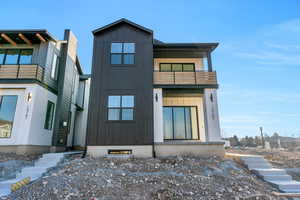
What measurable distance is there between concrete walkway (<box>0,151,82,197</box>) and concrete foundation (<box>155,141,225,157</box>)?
5.09m

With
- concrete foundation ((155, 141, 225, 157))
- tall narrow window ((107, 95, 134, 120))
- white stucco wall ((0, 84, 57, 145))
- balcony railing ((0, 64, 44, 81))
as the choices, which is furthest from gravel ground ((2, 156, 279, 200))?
balcony railing ((0, 64, 44, 81))

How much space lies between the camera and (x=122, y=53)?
968 centimetres

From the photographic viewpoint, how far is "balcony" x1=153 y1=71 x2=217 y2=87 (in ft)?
31.9

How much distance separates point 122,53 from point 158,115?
14.6 ft

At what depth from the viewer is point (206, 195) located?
15.2ft

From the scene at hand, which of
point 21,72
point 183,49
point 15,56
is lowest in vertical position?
point 21,72

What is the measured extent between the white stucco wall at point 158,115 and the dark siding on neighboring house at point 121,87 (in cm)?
39

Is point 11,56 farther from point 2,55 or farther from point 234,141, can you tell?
point 234,141

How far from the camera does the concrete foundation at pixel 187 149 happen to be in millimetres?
8414

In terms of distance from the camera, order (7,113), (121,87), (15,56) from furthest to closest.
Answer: (15,56) < (121,87) < (7,113)

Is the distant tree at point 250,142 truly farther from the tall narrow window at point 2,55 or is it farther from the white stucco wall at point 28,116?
the tall narrow window at point 2,55

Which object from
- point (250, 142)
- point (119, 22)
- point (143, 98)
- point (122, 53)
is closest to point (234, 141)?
point (250, 142)

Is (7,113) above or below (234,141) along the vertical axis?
above

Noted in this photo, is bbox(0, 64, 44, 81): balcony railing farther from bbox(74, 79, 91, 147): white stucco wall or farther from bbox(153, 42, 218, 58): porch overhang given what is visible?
bbox(153, 42, 218, 58): porch overhang
